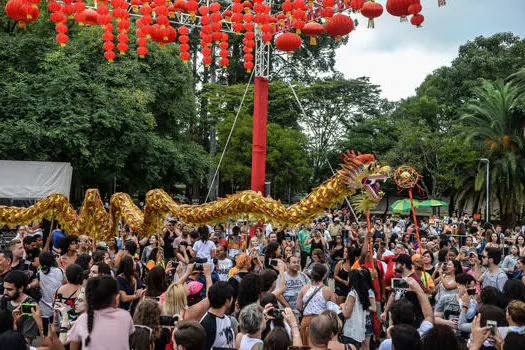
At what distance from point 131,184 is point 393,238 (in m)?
13.2

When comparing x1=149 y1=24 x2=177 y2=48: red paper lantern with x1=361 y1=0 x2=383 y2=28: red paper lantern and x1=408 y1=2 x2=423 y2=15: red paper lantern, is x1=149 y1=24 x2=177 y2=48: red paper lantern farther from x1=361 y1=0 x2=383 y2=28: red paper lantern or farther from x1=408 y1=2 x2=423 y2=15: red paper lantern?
x1=408 y1=2 x2=423 y2=15: red paper lantern

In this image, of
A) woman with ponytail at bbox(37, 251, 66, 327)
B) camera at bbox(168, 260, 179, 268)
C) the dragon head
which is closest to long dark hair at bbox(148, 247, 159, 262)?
camera at bbox(168, 260, 179, 268)

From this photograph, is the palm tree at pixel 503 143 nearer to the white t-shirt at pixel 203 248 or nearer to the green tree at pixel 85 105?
the green tree at pixel 85 105

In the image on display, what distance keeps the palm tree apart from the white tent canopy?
2096cm

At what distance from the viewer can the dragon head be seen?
23.6 feet

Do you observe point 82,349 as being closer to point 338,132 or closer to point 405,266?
point 405,266

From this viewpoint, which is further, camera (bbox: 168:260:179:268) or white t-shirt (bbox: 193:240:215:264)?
white t-shirt (bbox: 193:240:215:264)

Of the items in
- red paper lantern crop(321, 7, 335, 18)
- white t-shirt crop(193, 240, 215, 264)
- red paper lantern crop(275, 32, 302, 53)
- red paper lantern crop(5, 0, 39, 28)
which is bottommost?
white t-shirt crop(193, 240, 215, 264)

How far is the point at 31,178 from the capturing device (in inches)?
691

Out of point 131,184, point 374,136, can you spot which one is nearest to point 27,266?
point 131,184

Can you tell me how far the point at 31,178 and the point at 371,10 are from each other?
13564 mm

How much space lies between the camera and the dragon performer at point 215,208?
288 inches

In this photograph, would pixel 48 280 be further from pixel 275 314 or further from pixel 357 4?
pixel 357 4

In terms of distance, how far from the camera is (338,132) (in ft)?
119
